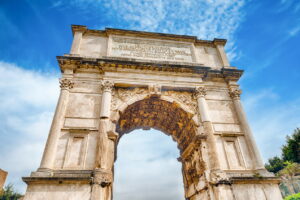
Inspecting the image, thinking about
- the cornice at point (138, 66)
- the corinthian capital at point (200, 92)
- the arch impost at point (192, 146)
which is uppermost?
the cornice at point (138, 66)

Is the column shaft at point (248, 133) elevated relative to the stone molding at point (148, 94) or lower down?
lower down

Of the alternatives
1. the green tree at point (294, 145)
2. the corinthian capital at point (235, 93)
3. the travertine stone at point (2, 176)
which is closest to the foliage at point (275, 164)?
the green tree at point (294, 145)

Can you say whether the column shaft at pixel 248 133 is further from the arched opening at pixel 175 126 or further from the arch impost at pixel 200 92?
the arched opening at pixel 175 126

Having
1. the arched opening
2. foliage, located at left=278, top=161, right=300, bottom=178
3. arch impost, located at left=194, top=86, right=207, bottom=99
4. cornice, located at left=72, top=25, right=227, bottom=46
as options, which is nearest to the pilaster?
arch impost, located at left=194, top=86, right=207, bottom=99

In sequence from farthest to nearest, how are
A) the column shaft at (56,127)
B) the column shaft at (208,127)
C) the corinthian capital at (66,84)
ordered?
1. the corinthian capital at (66,84)
2. the column shaft at (208,127)
3. the column shaft at (56,127)

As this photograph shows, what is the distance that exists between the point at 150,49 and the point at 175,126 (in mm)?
4568

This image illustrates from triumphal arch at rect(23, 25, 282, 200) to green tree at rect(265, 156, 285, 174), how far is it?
31138mm

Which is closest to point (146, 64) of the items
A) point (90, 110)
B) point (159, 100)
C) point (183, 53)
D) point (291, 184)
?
point (159, 100)

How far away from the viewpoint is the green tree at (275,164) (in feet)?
106

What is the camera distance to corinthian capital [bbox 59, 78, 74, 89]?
8.38m

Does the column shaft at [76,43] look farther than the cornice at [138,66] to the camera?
Yes

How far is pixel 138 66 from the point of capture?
30.5 feet

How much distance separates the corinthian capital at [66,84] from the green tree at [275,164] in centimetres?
3711

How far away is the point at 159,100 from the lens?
905cm
